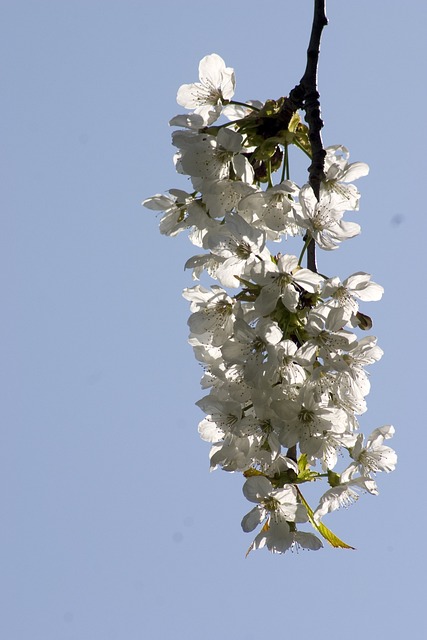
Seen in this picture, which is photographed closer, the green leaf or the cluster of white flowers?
the cluster of white flowers

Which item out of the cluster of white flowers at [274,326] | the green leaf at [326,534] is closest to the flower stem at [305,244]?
the cluster of white flowers at [274,326]

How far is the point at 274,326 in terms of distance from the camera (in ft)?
8.58

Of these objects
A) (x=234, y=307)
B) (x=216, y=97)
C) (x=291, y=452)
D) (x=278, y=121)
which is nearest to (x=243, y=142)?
(x=278, y=121)

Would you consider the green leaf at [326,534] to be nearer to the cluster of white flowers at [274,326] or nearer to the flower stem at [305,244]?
the cluster of white flowers at [274,326]

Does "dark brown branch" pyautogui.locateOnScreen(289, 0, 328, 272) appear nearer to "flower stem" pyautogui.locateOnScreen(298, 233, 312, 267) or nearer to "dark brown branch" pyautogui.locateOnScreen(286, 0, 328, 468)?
"dark brown branch" pyautogui.locateOnScreen(286, 0, 328, 468)

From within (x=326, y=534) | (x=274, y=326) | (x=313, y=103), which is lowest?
(x=326, y=534)

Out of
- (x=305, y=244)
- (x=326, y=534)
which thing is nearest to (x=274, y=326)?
(x=305, y=244)

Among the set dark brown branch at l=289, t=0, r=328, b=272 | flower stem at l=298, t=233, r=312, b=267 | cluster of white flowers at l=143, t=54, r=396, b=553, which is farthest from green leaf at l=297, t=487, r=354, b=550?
dark brown branch at l=289, t=0, r=328, b=272

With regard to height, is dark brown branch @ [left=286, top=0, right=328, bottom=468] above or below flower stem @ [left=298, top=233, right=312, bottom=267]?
above

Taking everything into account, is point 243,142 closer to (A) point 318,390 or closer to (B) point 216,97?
(B) point 216,97

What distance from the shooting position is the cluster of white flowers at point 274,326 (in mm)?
2650

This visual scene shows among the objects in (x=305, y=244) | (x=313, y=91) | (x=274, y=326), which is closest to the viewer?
(x=274, y=326)

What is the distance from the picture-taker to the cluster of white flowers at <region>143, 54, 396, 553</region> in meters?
2.65

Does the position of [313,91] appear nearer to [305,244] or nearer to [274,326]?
[305,244]
